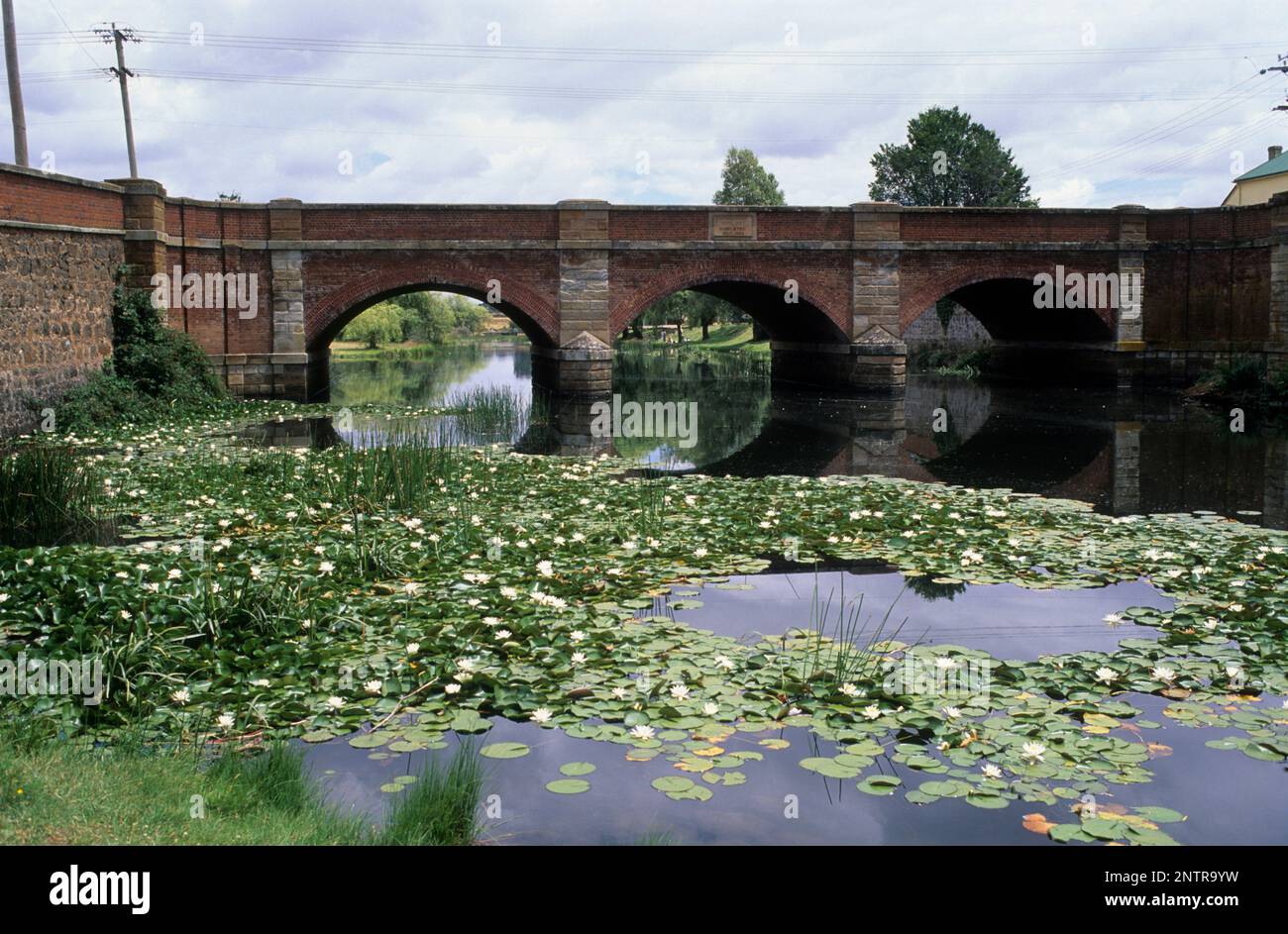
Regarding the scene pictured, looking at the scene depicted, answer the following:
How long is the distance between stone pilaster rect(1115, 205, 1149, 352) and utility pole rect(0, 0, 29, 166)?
24145mm

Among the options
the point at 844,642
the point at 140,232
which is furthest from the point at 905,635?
the point at 140,232

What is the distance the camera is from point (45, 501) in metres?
10.7

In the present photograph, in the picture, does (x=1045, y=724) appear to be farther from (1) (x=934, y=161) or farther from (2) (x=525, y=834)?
(1) (x=934, y=161)

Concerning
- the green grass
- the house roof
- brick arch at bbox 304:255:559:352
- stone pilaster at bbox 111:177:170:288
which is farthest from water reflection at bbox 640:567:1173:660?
the house roof

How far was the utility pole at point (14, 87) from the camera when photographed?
22.0 m

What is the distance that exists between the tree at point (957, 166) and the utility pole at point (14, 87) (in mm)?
40463

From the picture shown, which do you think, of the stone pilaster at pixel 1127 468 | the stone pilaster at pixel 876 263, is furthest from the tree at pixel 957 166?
the stone pilaster at pixel 1127 468

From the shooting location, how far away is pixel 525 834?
4902mm

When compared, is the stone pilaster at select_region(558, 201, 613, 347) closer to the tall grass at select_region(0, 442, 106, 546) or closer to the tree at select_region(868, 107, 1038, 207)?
the tall grass at select_region(0, 442, 106, 546)

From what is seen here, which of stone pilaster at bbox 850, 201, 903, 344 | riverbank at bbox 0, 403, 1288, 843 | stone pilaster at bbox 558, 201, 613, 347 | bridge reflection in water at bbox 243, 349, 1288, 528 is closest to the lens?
riverbank at bbox 0, 403, 1288, 843

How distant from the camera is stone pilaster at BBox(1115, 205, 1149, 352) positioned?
2842 centimetres
